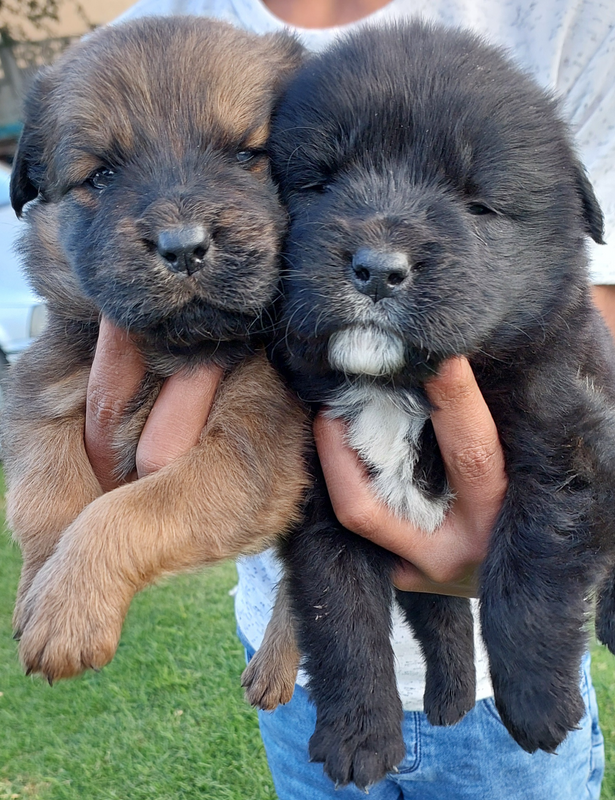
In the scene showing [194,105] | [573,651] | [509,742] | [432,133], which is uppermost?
[432,133]

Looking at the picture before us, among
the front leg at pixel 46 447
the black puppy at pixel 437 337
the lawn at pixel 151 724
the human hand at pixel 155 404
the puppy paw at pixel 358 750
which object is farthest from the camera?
the lawn at pixel 151 724

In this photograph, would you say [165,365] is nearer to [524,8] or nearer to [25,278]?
[25,278]

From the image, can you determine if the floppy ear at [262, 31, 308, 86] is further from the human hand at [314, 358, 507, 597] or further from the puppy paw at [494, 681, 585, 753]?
the puppy paw at [494, 681, 585, 753]

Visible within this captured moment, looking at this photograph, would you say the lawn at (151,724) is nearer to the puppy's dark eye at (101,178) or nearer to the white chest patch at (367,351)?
the puppy's dark eye at (101,178)

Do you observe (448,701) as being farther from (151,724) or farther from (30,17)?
(30,17)

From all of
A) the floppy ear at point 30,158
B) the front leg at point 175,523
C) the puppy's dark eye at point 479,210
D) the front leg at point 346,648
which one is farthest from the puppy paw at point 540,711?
the floppy ear at point 30,158

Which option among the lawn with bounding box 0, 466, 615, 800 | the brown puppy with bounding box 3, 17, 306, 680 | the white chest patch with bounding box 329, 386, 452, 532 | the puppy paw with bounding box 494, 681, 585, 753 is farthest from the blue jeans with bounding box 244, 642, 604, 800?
the lawn with bounding box 0, 466, 615, 800

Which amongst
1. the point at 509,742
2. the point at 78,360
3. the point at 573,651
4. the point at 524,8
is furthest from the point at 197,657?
the point at 524,8
